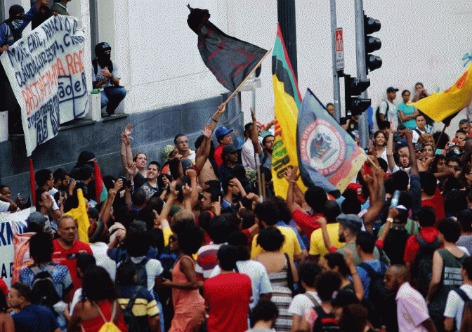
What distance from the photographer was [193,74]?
25.1 meters

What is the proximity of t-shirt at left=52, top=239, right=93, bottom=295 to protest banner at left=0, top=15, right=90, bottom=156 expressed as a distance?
5.56m

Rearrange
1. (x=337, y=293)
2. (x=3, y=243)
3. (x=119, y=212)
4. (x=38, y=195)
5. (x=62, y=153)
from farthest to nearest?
(x=62, y=153), (x=38, y=195), (x=119, y=212), (x=3, y=243), (x=337, y=293)

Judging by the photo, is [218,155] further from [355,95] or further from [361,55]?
[361,55]

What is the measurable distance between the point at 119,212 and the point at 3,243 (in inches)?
56.4

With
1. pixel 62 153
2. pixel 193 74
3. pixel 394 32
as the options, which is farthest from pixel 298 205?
pixel 394 32

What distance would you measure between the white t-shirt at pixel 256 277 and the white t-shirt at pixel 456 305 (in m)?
1.36

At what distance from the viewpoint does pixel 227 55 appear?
18297 mm

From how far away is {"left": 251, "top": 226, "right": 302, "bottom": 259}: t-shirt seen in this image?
13.0 meters

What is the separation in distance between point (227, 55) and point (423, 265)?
5828mm

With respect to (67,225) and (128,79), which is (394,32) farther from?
(67,225)

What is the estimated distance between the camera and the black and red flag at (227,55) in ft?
59.7

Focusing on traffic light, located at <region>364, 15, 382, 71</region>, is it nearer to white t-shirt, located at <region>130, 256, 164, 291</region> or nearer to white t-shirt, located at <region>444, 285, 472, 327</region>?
white t-shirt, located at <region>130, 256, 164, 291</region>

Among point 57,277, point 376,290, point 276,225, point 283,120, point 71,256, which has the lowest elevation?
point 376,290

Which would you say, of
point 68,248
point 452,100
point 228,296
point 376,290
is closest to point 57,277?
point 68,248
